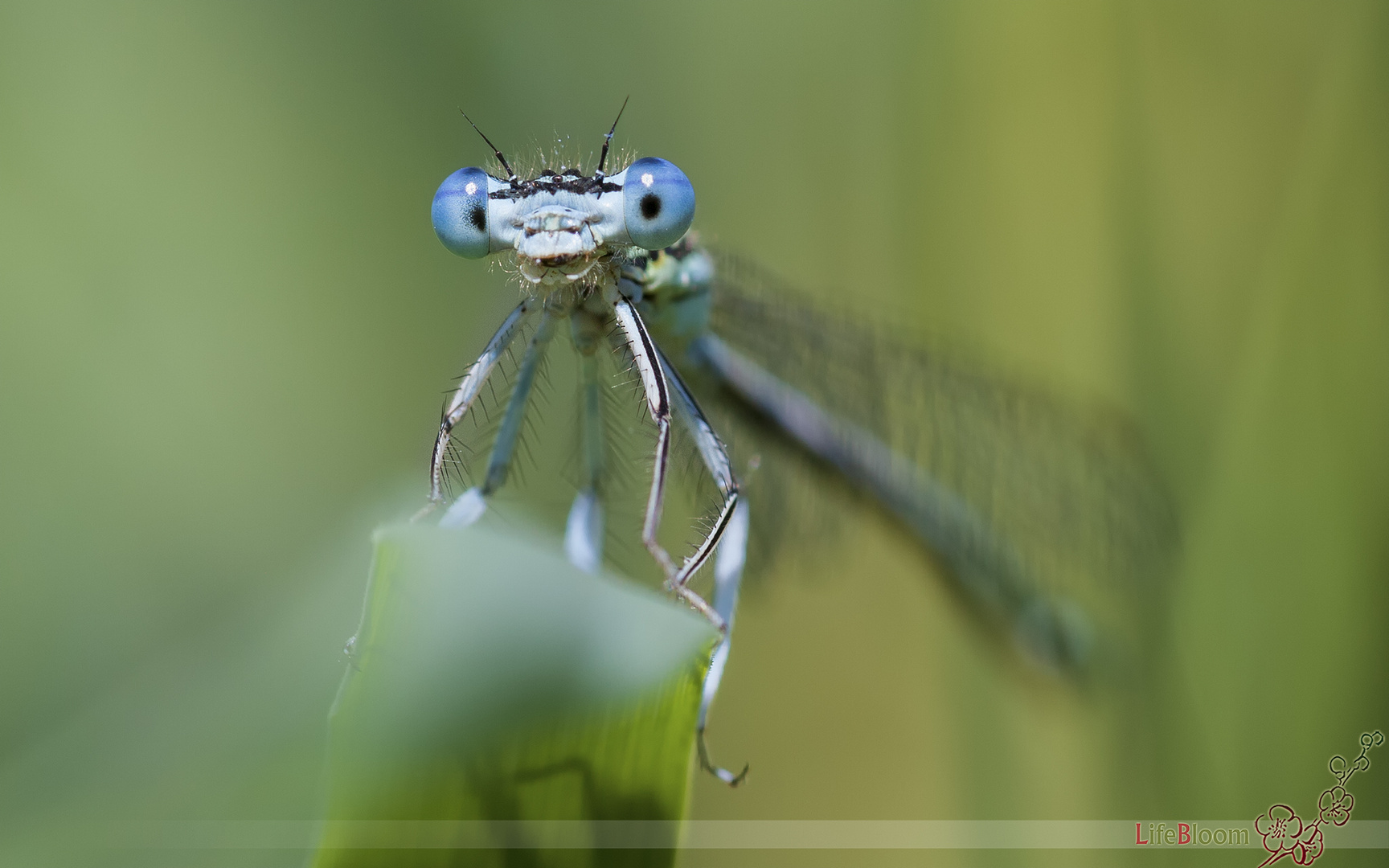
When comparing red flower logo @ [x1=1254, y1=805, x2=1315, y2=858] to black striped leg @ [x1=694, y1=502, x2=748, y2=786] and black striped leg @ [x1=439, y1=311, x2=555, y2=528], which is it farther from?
black striped leg @ [x1=439, y1=311, x2=555, y2=528]

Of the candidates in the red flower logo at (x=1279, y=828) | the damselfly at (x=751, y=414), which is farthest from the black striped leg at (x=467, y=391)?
the red flower logo at (x=1279, y=828)

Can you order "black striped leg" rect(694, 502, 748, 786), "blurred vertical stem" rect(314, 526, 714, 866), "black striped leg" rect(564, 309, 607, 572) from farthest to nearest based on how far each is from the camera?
1. "black striped leg" rect(564, 309, 607, 572)
2. "black striped leg" rect(694, 502, 748, 786)
3. "blurred vertical stem" rect(314, 526, 714, 866)

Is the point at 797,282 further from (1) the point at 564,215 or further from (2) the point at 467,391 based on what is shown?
(2) the point at 467,391

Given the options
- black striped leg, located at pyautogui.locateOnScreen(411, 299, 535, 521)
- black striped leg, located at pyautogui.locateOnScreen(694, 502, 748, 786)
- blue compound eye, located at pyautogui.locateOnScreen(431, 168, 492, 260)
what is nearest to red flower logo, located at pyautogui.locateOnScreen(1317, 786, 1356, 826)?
black striped leg, located at pyautogui.locateOnScreen(694, 502, 748, 786)

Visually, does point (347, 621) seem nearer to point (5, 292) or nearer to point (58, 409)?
point (58, 409)

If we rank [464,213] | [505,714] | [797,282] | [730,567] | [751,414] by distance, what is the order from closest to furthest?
1. [505,714]
2. [464,213]
3. [730,567]
4. [751,414]
5. [797,282]

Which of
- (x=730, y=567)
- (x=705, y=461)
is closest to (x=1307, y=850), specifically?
(x=730, y=567)

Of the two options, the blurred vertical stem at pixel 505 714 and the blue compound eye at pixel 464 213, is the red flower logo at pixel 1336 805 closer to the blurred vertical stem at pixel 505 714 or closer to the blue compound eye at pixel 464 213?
the blurred vertical stem at pixel 505 714
